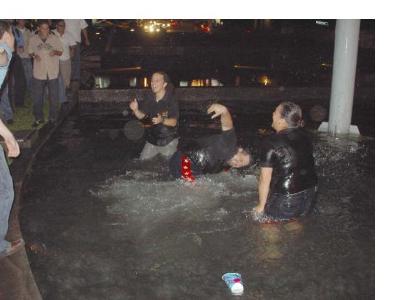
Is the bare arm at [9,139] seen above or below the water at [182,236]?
above

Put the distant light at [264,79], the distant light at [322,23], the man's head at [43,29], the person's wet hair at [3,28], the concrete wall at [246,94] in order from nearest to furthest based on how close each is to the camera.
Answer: the person's wet hair at [3,28] < the man's head at [43,29] < the concrete wall at [246,94] < the distant light at [264,79] < the distant light at [322,23]

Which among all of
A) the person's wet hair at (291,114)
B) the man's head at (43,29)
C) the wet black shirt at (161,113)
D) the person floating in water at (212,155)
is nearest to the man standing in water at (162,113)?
the wet black shirt at (161,113)

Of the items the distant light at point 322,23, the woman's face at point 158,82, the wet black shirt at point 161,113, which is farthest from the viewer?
the distant light at point 322,23

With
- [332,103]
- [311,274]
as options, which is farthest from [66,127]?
[311,274]

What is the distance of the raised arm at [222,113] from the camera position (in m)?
5.43

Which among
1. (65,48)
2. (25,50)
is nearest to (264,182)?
(25,50)

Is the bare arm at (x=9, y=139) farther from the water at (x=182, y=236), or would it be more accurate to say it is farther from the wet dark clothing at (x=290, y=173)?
the wet dark clothing at (x=290, y=173)

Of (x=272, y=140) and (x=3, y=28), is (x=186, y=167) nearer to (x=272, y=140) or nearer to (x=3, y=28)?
(x=272, y=140)

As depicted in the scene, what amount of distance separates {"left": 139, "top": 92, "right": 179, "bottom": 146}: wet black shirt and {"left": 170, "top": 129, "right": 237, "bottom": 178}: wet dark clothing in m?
0.96

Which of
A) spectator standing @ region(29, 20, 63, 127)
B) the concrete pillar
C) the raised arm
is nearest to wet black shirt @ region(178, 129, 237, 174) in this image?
the raised arm

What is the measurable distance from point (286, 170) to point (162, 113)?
2910 mm

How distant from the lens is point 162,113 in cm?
709

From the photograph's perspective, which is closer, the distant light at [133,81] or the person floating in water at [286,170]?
the person floating in water at [286,170]

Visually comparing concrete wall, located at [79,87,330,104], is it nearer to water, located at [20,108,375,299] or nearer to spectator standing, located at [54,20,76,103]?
spectator standing, located at [54,20,76,103]
